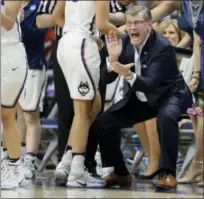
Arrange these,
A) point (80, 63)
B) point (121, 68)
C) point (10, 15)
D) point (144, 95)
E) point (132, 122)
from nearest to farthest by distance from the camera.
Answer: point (10, 15)
point (121, 68)
point (80, 63)
point (144, 95)
point (132, 122)

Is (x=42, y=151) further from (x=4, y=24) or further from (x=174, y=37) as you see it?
(x=4, y=24)

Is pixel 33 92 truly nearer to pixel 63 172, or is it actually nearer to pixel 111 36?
pixel 63 172

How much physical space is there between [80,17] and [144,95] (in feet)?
2.25

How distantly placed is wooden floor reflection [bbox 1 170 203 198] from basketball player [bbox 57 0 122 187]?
173mm

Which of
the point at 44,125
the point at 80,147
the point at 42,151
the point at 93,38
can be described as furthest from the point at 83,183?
the point at 42,151

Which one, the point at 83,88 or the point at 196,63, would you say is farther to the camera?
the point at 196,63

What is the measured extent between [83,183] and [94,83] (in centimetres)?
65

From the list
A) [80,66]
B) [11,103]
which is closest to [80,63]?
[80,66]

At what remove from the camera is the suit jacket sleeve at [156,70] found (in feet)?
13.7

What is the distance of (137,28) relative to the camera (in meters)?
4.22

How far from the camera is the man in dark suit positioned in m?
4.18

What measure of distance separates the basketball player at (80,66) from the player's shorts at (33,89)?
1118mm

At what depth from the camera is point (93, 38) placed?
168 inches

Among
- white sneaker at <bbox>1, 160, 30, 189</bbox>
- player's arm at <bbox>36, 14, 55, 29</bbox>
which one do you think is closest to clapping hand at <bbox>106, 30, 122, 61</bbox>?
player's arm at <bbox>36, 14, 55, 29</bbox>
